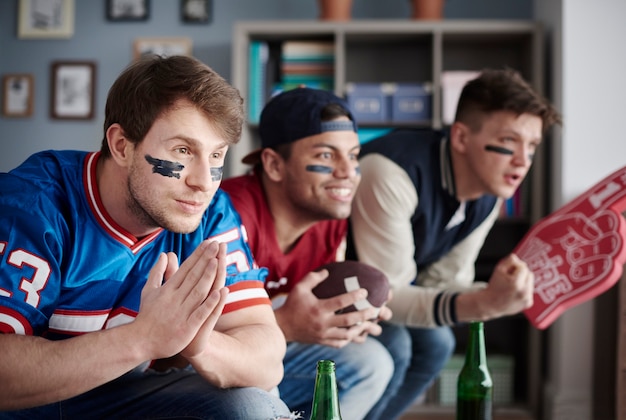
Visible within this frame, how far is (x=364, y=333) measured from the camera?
1786mm

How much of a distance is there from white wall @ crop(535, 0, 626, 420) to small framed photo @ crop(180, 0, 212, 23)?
183 centimetres

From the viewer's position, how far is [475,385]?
1.59m

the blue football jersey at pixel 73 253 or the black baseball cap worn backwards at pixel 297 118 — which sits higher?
the black baseball cap worn backwards at pixel 297 118

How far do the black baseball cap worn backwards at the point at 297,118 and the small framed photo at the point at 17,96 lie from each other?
2.45 metres

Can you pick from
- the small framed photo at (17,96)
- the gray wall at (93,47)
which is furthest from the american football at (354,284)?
the small framed photo at (17,96)

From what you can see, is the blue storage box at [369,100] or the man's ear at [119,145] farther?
the blue storage box at [369,100]

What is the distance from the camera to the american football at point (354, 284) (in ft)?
5.60

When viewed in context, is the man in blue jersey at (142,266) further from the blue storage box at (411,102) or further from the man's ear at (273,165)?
the blue storage box at (411,102)

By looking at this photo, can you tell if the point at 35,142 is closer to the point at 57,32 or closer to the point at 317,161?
the point at 57,32

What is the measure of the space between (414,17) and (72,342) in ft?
9.09

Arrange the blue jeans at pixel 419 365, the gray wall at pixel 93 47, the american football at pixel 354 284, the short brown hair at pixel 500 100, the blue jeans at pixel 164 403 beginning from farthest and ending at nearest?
the gray wall at pixel 93 47
the blue jeans at pixel 419 365
the short brown hair at pixel 500 100
the american football at pixel 354 284
the blue jeans at pixel 164 403

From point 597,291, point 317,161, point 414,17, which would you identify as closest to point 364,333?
point 317,161

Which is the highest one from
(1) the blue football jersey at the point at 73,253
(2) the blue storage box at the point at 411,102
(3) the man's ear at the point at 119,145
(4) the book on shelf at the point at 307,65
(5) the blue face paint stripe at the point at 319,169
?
(4) the book on shelf at the point at 307,65

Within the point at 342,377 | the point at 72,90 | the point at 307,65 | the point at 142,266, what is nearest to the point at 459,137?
the point at 342,377
